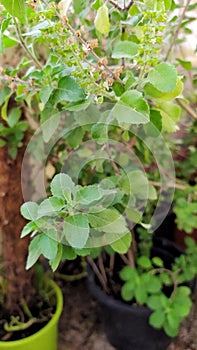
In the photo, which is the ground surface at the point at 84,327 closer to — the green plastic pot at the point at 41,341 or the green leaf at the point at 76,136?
the green plastic pot at the point at 41,341

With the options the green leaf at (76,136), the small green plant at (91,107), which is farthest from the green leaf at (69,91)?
the green leaf at (76,136)

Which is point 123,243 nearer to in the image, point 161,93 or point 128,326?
point 161,93

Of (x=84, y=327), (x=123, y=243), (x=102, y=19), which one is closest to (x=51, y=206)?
(x=123, y=243)

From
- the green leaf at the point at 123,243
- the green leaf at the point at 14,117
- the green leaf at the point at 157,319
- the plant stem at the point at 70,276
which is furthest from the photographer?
the plant stem at the point at 70,276

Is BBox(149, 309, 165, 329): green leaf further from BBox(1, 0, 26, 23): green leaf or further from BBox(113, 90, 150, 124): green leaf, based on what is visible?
BBox(1, 0, 26, 23): green leaf

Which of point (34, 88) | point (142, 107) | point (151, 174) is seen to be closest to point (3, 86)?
point (34, 88)

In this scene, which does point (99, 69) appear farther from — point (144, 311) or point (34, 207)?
point (144, 311)

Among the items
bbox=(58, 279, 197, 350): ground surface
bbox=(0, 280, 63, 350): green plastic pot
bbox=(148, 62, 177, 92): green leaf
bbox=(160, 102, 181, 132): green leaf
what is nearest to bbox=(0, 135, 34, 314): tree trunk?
bbox=(0, 280, 63, 350): green plastic pot
